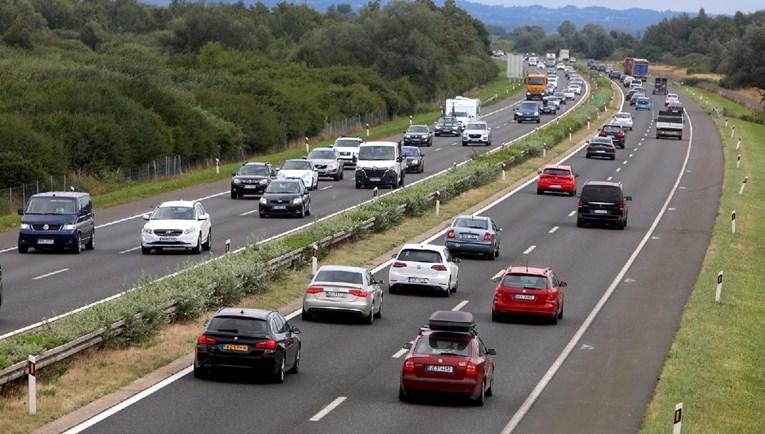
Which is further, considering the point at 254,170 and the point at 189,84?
the point at 189,84

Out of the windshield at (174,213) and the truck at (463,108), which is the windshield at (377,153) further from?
the truck at (463,108)

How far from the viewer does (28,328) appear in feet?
98.7

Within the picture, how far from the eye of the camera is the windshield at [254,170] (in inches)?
2606

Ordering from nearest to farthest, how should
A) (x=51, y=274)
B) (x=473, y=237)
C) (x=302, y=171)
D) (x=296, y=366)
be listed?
(x=296, y=366) → (x=51, y=274) → (x=473, y=237) → (x=302, y=171)

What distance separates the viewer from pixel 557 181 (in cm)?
7144

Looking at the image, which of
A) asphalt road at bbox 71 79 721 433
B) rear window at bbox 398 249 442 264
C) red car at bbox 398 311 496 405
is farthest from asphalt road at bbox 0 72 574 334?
red car at bbox 398 311 496 405

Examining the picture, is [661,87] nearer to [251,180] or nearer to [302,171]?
[302,171]

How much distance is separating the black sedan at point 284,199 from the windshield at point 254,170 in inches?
329

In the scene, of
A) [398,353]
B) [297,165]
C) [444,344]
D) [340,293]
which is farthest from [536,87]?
[444,344]

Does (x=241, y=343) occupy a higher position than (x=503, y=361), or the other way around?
(x=241, y=343)

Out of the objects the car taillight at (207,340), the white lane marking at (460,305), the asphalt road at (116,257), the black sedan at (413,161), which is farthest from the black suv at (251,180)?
the car taillight at (207,340)

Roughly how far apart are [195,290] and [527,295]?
787cm

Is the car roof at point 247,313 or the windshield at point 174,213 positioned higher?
the car roof at point 247,313

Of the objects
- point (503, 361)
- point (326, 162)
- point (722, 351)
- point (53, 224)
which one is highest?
point (53, 224)
